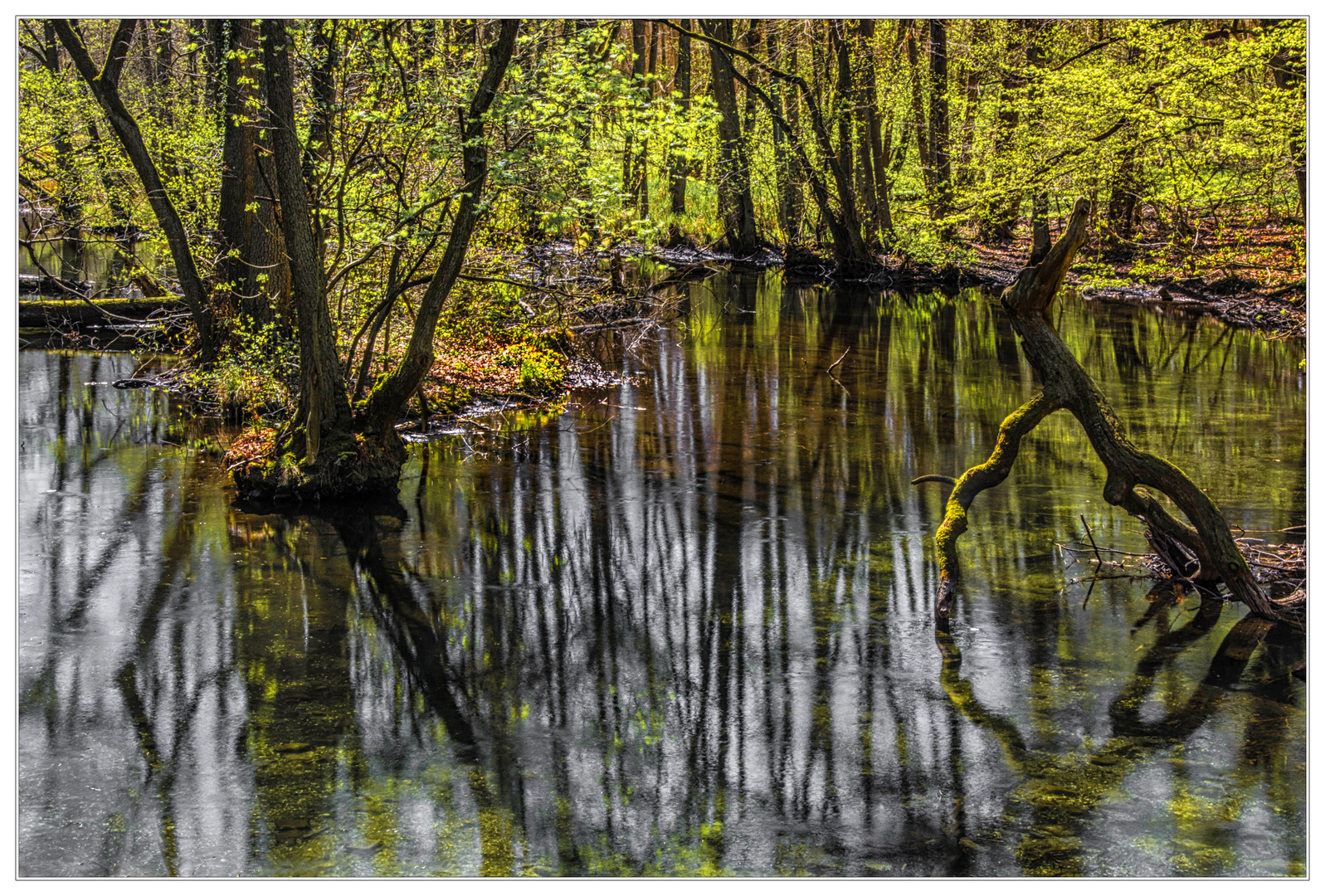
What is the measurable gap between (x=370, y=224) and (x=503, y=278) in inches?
64.9

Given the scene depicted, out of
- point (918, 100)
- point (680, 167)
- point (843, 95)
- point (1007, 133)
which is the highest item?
point (918, 100)

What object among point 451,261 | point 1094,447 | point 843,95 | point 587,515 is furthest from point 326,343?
point 843,95

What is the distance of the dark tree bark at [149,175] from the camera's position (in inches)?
599

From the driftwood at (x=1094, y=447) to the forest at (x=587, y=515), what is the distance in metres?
0.04

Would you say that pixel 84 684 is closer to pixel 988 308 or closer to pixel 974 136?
pixel 988 308

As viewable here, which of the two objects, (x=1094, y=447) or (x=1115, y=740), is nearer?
(x=1115, y=740)

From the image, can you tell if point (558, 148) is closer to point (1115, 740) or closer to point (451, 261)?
point (451, 261)

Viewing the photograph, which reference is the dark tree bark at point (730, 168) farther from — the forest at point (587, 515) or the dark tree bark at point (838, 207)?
the forest at point (587, 515)

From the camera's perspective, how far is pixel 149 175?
15.5 metres

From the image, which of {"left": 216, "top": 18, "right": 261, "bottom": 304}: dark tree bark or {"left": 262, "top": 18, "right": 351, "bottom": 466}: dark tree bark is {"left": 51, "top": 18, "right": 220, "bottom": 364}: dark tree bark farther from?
{"left": 262, "top": 18, "right": 351, "bottom": 466}: dark tree bark

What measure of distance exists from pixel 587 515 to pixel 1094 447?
5171 mm

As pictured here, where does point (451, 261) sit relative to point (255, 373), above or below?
above

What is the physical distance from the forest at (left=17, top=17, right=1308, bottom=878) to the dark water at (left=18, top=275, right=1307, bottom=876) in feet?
0.14

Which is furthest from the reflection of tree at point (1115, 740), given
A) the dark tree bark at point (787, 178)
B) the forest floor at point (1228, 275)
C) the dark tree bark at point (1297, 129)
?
the dark tree bark at point (787, 178)
